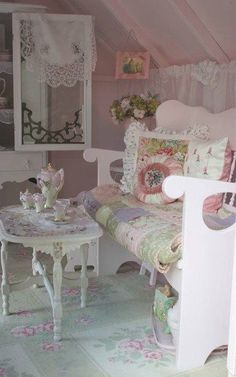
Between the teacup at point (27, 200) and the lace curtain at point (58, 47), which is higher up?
the lace curtain at point (58, 47)

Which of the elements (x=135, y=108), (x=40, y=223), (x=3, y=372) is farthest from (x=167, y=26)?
(x=3, y=372)

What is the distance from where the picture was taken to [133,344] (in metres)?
2.09

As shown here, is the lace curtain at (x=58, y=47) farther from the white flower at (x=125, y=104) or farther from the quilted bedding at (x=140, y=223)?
the quilted bedding at (x=140, y=223)

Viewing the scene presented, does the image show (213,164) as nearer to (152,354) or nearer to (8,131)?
(152,354)

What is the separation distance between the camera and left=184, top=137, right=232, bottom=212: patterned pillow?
7.61ft

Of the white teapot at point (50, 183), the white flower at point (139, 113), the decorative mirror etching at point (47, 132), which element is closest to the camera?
the white teapot at point (50, 183)

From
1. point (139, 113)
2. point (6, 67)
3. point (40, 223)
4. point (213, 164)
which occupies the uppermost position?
point (6, 67)

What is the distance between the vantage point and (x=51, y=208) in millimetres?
2348

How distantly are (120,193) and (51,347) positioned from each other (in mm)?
1017

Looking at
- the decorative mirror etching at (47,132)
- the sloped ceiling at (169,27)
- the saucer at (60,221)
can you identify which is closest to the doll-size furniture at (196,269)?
the saucer at (60,221)

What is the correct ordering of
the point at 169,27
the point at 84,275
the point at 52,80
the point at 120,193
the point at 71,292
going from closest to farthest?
the point at 84,275
the point at 71,292
the point at 120,193
the point at 169,27
the point at 52,80

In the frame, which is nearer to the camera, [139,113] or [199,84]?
[199,84]

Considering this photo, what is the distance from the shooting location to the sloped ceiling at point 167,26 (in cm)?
255

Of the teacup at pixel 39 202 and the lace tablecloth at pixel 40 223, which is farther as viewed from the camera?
the teacup at pixel 39 202
